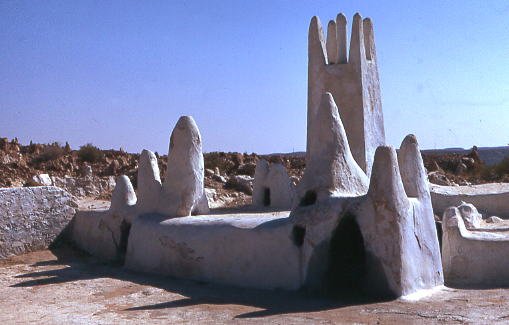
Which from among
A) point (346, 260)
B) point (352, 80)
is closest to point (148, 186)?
point (346, 260)

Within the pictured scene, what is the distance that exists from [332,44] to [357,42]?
2.06 feet

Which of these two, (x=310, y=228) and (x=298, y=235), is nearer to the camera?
(x=310, y=228)

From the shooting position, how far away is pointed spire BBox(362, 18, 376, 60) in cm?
1408

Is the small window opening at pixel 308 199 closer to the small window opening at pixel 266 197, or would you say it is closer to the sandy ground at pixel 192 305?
the sandy ground at pixel 192 305

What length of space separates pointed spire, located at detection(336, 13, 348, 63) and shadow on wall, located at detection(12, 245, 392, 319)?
6.29 metres

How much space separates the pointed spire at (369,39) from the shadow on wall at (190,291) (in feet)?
22.6

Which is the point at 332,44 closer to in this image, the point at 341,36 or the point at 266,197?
the point at 341,36

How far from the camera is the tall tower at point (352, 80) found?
43.6ft

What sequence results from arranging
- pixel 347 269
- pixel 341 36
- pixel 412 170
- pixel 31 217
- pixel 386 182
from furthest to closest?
pixel 341 36, pixel 31 217, pixel 412 170, pixel 347 269, pixel 386 182

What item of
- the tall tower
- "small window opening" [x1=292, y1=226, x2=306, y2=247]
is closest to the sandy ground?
"small window opening" [x1=292, y1=226, x2=306, y2=247]

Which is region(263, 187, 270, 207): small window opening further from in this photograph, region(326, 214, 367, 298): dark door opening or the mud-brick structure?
region(326, 214, 367, 298): dark door opening

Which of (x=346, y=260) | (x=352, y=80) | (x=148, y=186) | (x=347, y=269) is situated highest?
(x=352, y=80)

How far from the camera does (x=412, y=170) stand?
922 centimetres

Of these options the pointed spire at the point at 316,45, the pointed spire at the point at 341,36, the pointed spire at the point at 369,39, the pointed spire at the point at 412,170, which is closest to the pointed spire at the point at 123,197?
the pointed spire at the point at 316,45
